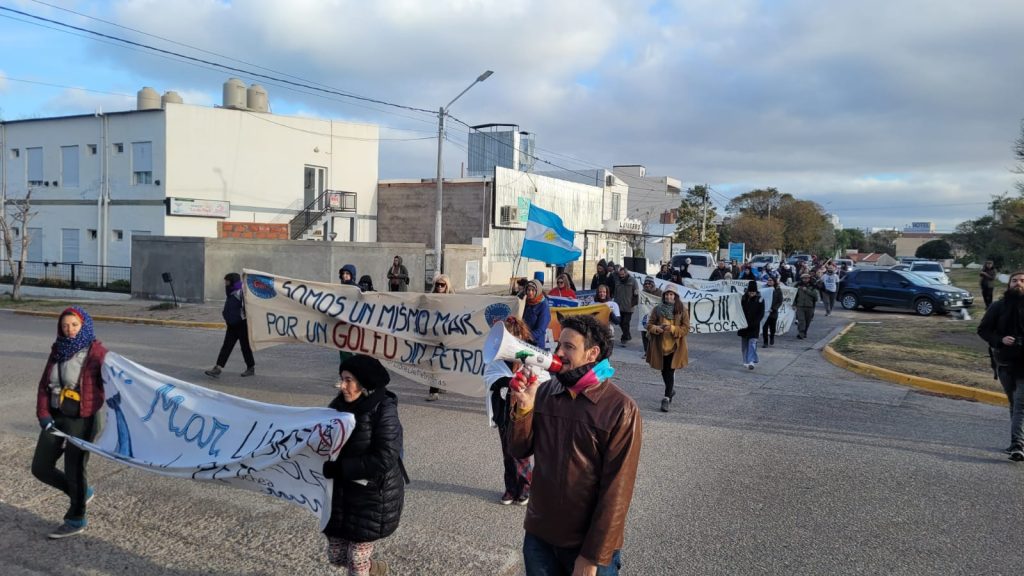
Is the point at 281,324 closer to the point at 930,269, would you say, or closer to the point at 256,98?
the point at 256,98

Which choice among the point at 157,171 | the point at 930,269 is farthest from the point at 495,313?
the point at 930,269

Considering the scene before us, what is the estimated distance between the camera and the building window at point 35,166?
33.9 m

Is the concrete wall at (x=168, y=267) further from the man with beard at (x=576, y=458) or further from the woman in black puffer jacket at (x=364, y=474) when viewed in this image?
the man with beard at (x=576, y=458)

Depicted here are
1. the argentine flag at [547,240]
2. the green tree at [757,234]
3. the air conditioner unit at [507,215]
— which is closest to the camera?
the argentine flag at [547,240]

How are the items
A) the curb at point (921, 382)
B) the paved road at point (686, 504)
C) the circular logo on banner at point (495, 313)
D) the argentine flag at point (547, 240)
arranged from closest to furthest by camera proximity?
the paved road at point (686, 504) < the circular logo on banner at point (495, 313) < the curb at point (921, 382) < the argentine flag at point (547, 240)

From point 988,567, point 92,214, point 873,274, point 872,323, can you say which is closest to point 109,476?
point 988,567

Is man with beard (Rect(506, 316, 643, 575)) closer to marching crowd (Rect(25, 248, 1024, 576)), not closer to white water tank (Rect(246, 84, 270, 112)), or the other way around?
marching crowd (Rect(25, 248, 1024, 576))

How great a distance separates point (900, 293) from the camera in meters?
24.9

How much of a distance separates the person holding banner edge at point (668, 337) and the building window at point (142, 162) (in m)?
28.0

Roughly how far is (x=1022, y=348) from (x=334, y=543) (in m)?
6.84

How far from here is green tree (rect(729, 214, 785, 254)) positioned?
7275 centimetres

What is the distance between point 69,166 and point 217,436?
34.3 metres

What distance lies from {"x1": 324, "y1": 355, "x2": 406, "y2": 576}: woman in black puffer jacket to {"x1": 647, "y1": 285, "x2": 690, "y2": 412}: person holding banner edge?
19.2 feet

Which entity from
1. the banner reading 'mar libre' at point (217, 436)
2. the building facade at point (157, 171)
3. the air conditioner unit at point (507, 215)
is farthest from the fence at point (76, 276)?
the banner reading 'mar libre' at point (217, 436)
